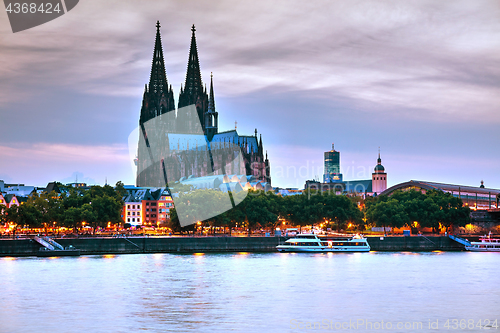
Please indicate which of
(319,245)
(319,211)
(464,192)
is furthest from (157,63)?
(319,245)

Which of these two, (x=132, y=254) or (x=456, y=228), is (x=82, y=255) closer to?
(x=132, y=254)

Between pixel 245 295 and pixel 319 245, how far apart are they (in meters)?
52.3

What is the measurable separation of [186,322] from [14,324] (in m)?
10.0

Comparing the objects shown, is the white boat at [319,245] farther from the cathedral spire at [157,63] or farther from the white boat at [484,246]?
the cathedral spire at [157,63]

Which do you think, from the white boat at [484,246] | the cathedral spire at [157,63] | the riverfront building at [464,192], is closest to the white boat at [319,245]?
the white boat at [484,246]

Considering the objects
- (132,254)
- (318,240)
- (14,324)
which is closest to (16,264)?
(132,254)

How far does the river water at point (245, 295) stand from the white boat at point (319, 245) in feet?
61.2

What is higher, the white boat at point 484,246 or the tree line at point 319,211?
the tree line at point 319,211

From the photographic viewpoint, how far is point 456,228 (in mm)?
135750

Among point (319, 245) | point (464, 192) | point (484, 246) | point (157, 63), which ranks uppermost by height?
point (157, 63)

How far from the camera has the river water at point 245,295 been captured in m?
40.5

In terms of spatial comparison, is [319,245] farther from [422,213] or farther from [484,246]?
[422,213]

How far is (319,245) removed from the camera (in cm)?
10325

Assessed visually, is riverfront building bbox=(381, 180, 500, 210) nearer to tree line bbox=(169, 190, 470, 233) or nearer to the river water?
tree line bbox=(169, 190, 470, 233)
